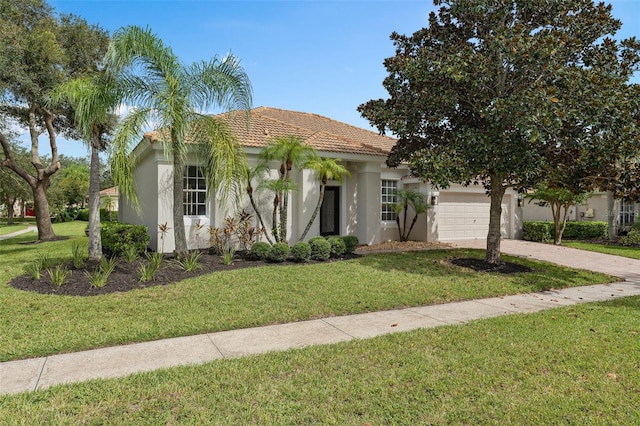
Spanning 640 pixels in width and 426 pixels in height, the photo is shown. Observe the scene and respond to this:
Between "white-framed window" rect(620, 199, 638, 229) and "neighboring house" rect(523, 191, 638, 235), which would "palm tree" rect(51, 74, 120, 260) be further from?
"white-framed window" rect(620, 199, 638, 229)

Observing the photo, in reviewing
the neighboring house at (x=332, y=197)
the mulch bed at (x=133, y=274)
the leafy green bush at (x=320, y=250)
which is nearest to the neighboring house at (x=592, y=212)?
the neighboring house at (x=332, y=197)

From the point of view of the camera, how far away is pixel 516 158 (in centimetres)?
943

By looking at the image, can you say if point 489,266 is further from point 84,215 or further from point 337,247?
point 84,215

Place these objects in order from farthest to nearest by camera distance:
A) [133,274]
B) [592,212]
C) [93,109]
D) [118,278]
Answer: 1. [592,212]
2. [133,274]
3. [93,109]
4. [118,278]

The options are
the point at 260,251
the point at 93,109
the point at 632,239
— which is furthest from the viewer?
the point at 632,239

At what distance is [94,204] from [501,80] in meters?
11.0

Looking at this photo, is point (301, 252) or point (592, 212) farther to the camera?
point (592, 212)

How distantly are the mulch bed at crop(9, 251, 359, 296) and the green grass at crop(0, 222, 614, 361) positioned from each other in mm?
Answer: 346

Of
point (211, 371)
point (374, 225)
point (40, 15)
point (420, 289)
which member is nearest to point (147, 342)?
point (211, 371)

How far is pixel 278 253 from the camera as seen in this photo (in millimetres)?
11039

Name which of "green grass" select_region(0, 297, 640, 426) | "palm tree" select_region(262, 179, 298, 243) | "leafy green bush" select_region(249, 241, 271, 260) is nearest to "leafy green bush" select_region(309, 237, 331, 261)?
"palm tree" select_region(262, 179, 298, 243)

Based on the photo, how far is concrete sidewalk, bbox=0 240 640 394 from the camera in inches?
170

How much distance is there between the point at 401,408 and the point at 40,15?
21.7 meters

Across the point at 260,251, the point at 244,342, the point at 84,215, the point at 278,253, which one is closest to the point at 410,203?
the point at 278,253
